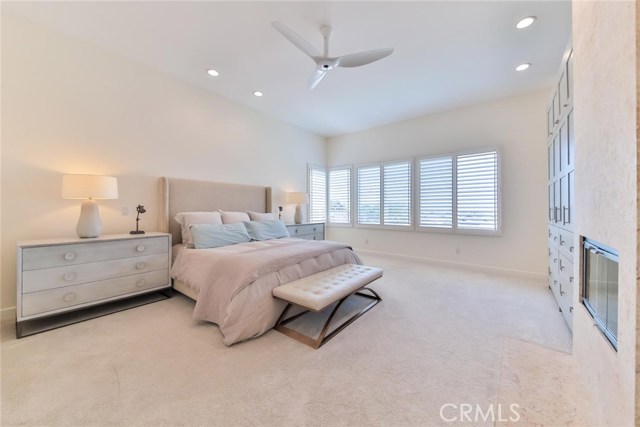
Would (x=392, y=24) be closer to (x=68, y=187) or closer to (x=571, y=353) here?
(x=571, y=353)

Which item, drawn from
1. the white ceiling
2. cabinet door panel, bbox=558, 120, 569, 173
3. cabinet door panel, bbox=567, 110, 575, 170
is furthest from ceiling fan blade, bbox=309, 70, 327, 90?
cabinet door panel, bbox=558, 120, 569, 173

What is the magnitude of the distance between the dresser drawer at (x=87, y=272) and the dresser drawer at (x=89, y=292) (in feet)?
0.16

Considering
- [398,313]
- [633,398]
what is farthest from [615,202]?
[398,313]

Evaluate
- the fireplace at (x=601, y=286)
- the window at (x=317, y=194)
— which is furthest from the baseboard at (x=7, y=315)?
the window at (x=317, y=194)

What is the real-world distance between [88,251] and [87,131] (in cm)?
147

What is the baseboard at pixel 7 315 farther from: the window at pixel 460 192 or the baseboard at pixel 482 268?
the window at pixel 460 192

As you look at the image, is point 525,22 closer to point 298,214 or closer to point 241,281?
point 241,281

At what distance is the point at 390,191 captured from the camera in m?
5.49

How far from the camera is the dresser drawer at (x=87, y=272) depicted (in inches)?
85.4

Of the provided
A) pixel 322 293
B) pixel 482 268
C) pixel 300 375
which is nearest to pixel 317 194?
pixel 482 268

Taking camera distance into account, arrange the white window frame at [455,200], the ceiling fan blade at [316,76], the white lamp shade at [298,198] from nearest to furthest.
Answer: the ceiling fan blade at [316,76] < the white window frame at [455,200] < the white lamp shade at [298,198]

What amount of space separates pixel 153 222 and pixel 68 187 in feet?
3.46

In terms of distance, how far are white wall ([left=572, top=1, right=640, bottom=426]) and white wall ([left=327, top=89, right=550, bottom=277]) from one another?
2898mm

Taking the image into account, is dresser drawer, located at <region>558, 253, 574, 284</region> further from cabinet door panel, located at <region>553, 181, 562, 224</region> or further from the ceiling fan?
the ceiling fan
